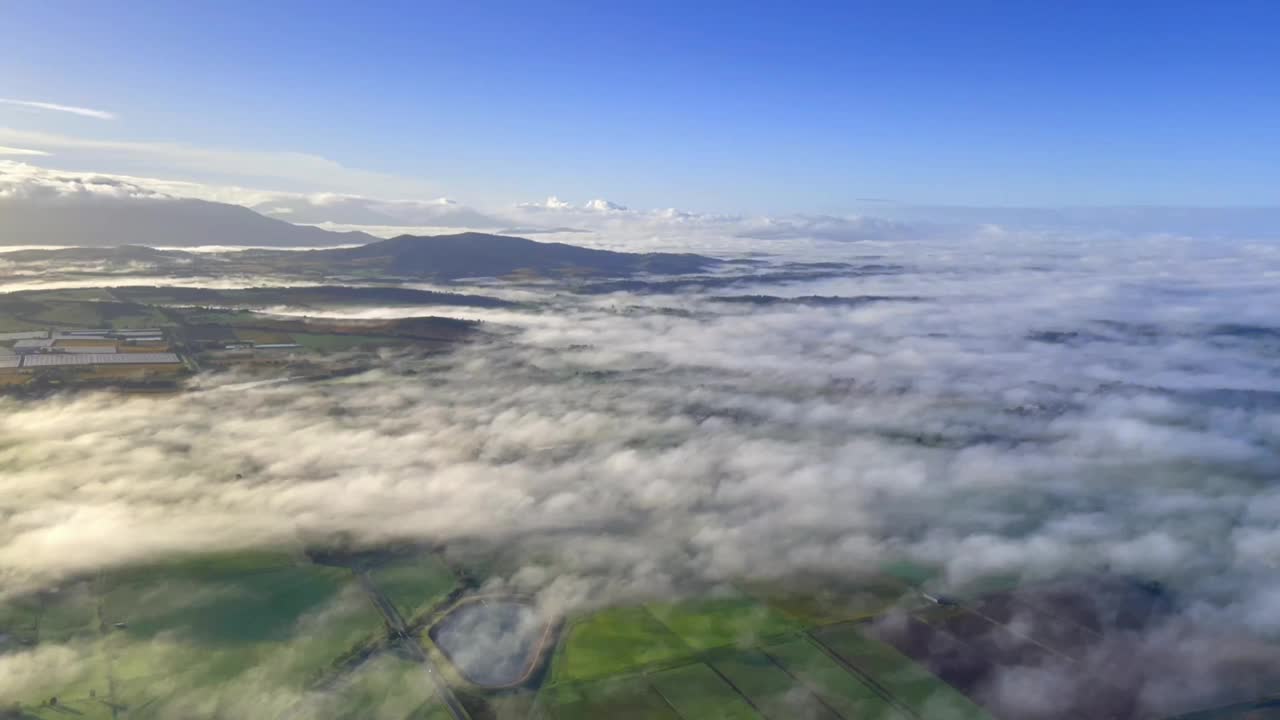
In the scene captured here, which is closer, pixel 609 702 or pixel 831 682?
pixel 609 702

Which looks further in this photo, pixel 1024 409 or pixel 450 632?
pixel 1024 409

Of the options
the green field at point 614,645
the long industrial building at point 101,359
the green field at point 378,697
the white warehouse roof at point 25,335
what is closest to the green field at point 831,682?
the green field at point 614,645

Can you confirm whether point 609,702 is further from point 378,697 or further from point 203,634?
point 203,634

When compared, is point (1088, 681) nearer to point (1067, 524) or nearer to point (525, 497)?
point (1067, 524)

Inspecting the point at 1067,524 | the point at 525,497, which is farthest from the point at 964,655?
the point at 525,497

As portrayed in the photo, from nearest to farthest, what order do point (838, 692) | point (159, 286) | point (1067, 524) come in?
point (838, 692) < point (1067, 524) < point (159, 286)

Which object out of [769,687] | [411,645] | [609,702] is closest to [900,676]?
[769,687]

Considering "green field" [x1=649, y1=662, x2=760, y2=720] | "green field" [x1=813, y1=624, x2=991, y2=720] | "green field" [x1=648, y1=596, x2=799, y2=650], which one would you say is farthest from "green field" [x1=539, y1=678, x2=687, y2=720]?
"green field" [x1=813, y1=624, x2=991, y2=720]
